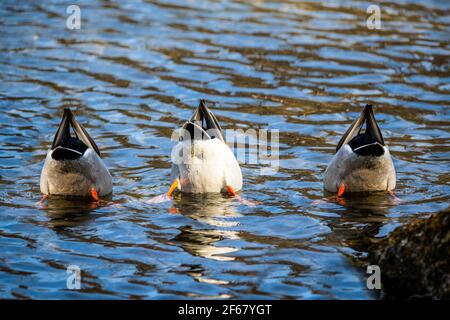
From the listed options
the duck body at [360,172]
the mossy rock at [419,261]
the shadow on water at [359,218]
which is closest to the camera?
the mossy rock at [419,261]

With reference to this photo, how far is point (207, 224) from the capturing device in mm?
8914

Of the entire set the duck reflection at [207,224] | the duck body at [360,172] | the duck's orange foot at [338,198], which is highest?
the duck body at [360,172]

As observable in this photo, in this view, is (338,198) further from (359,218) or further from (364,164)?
(359,218)

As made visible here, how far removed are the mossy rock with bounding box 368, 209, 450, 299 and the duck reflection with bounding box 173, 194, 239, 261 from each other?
153 centimetres

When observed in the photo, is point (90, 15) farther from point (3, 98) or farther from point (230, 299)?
point (230, 299)

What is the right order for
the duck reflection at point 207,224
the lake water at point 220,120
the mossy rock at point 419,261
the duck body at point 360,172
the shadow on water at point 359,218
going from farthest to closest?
the duck body at point 360,172 → the shadow on water at point 359,218 → the duck reflection at point 207,224 → the lake water at point 220,120 → the mossy rock at point 419,261

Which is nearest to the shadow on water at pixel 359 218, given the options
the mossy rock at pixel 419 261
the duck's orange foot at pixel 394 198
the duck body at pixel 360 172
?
the duck's orange foot at pixel 394 198

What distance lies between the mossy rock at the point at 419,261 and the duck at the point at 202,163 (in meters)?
3.10

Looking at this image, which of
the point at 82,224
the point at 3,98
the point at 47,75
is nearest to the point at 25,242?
the point at 82,224

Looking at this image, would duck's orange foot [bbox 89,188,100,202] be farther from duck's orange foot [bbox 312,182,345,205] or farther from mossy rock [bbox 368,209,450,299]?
mossy rock [bbox 368,209,450,299]

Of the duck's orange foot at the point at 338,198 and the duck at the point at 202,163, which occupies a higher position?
the duck at the point at 202,163

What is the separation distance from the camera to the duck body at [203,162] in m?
9.77

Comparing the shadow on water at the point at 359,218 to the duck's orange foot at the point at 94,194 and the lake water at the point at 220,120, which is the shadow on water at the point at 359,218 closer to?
the lake water at the point at 220,120

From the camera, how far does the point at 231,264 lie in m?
7.71
